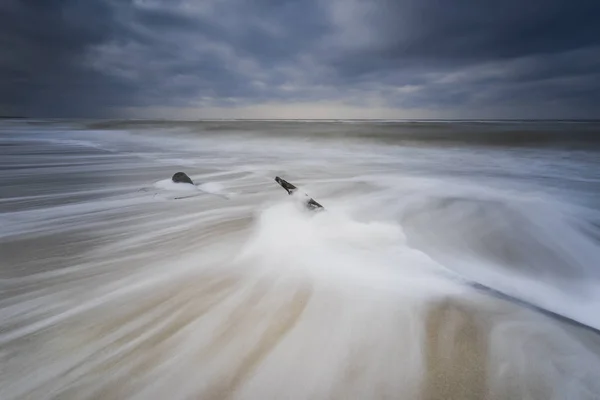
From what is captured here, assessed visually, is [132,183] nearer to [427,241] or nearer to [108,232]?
[108,232]

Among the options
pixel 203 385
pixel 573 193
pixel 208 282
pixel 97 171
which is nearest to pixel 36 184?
pixel 97 171

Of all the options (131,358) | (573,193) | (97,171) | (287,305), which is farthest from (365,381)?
(97,171)

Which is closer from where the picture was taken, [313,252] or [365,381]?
[365,381]

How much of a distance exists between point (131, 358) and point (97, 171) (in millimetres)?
6502

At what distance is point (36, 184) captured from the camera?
16.8 feet

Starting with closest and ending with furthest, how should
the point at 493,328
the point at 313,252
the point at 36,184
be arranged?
1. the point at 493,328
2. the point at 313,252
3. the point at 36,184

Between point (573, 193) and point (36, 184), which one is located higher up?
point (36, 184)

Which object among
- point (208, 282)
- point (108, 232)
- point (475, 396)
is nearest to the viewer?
point (475, 396)

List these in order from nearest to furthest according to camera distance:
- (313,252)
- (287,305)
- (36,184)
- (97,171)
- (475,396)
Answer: (475,396)
(287,305)
(313,252)
(36,184)
(97,171)

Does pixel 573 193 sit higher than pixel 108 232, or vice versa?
pixel 108 232

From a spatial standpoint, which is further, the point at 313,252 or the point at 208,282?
the point at 313,252

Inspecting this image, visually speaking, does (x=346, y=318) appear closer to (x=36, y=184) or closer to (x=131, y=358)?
(x=131, y=358)

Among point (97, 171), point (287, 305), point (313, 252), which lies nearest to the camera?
point (287, 305)

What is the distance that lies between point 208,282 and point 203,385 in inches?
32.4
